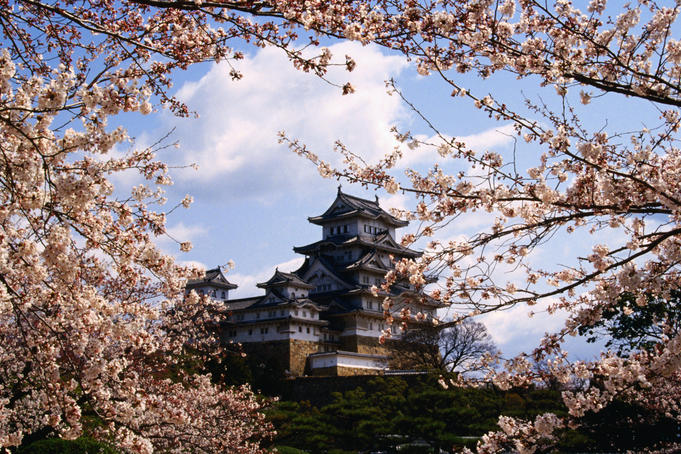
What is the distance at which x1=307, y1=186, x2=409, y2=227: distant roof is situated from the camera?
41.7 metres

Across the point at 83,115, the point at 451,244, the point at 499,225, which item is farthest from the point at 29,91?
the point at 499,225

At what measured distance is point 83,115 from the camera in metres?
3.63

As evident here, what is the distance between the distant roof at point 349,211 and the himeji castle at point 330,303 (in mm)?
68

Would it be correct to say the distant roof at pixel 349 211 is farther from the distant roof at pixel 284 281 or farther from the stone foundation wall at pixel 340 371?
the stone foundation wall at pixel 340 371

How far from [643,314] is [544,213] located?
13756 millimetres

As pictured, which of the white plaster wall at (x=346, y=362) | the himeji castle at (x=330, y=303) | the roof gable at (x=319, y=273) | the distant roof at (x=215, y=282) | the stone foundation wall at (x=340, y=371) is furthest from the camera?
the distant roof at (x=215, y=282)

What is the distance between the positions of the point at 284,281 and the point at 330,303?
3.56 metres

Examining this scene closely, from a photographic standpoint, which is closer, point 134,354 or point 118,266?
point 118,266

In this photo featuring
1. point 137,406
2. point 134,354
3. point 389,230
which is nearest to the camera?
point 137,406

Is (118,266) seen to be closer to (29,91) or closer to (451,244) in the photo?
(29,91)

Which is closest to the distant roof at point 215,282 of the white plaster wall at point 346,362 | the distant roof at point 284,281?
the distant roof at point 284,281

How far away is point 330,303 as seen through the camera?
3800 cm

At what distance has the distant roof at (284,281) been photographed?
36.4m

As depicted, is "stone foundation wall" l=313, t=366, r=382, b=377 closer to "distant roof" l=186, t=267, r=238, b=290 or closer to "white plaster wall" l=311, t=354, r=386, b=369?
"white plaster wall" l=311, t=354, r=386, b=369
